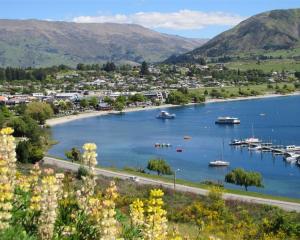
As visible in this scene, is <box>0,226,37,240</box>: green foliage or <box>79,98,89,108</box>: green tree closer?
<box>0,226,37,240</box>: green foliage

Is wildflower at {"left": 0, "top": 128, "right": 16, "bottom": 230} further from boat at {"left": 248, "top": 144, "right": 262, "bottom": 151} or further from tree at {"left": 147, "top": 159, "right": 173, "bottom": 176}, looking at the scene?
boat at {"left": 248, "top": 144, "right": 262, "bottom": 151}

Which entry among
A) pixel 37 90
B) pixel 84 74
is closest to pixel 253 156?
pixel 37 90

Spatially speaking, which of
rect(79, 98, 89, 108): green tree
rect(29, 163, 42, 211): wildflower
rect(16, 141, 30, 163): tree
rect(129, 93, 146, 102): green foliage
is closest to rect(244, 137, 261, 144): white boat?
rect(16, 141, 30, 163): tree

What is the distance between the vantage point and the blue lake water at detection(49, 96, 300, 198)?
168ft

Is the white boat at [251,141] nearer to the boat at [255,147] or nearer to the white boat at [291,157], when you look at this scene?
the boat at [255,147]

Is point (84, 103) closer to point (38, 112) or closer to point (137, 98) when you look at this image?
point (137, 98)

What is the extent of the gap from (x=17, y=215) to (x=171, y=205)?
18.1 m

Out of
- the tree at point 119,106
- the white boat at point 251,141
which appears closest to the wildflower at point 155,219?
the white boat at point 251,141

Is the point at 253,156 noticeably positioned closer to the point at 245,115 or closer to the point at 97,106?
the point at 245,115

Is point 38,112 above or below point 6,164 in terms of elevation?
below

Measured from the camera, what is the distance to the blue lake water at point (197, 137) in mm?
51094

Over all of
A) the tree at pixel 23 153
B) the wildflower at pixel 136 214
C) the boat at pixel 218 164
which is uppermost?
the wildflower at pixel 136 214

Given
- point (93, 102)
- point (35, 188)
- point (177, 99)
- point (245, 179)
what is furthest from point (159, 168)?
point (177, 99)

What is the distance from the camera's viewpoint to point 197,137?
75.7m
